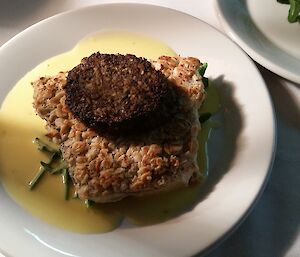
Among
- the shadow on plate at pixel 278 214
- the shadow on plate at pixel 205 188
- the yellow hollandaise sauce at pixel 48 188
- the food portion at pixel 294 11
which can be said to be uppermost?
the yellow hollandaise sauce at pixel 48 188

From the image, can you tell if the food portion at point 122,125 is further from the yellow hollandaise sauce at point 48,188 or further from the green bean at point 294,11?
the green bean at point 294,11

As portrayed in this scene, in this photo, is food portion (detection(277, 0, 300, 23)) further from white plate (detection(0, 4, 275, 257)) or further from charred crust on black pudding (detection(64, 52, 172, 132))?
charred crust on black pudding (detection(64, 52, 172, 132))

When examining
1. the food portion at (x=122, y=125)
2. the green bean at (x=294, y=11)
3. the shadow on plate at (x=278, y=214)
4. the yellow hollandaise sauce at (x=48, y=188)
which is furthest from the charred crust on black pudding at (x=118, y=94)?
the green bean at (x=294, y=11)

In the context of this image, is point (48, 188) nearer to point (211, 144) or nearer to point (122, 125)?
point (122, 125)

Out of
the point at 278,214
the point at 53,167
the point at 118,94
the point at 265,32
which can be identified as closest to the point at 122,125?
the point at 118,94

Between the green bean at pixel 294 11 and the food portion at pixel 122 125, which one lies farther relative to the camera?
the green bean at pixel 294 11

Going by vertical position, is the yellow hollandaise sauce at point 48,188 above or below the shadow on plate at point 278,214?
above

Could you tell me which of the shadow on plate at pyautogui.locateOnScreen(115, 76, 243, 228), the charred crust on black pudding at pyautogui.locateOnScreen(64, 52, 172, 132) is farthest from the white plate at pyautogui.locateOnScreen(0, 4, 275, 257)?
the charred crust on black pudding at pyautogui.locateOnScreen(64, 52, 172, 132)
